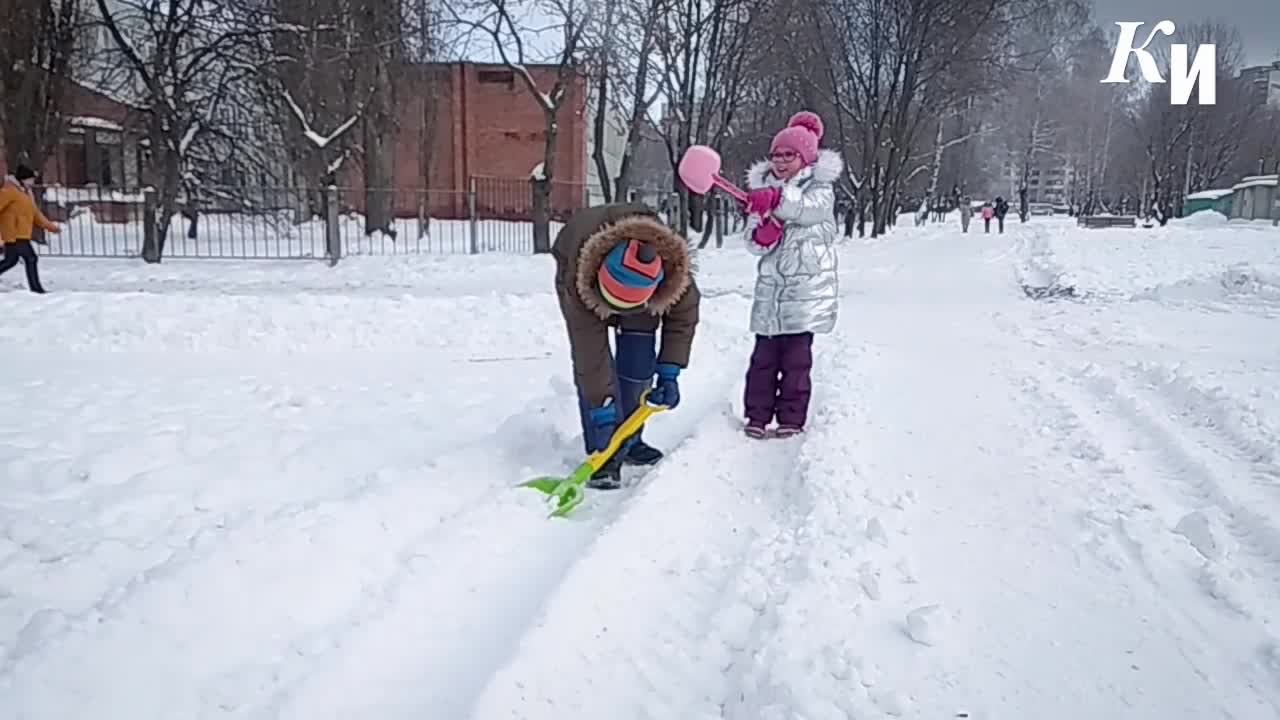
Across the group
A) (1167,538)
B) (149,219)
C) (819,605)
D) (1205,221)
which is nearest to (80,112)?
(149,219)

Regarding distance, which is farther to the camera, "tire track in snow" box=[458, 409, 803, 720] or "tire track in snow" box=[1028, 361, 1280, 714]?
"tire track in snow" box=[1028, 361, 1280, 714]

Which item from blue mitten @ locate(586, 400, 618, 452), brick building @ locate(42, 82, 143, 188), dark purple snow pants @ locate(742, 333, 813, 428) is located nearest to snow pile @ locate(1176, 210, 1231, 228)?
brick building @ locate(42, 82, 143, 188)

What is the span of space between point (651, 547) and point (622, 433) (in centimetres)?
91

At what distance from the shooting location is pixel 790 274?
17.8 feet

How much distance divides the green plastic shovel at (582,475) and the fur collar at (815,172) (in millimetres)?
1549

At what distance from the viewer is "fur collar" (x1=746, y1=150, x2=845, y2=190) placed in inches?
211

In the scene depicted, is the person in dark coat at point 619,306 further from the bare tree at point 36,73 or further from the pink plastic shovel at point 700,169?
the bare tree at point 36,73

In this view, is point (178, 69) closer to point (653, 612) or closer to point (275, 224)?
point (275, 224)

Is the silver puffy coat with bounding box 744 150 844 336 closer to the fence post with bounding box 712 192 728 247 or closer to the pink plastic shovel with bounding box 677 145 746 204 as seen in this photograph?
the pink plastic shovel with bounding box 677 145 746 204

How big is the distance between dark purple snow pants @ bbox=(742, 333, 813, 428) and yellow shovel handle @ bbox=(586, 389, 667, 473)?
992 millimetres

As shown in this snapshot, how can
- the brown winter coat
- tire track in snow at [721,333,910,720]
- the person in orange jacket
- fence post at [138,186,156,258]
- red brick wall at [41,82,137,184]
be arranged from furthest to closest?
red brick wall at [41,82,137,184], fence post at [138,186,156,258], the person in orange jacket, the brown winter coat, tire track in snow at [721,333,910,720]

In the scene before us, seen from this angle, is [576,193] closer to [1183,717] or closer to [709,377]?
[709,377]

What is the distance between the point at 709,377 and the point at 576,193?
3022 cm

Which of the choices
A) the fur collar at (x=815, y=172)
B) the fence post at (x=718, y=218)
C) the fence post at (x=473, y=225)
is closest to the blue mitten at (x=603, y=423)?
the fur collar at (x=815, y=172)
